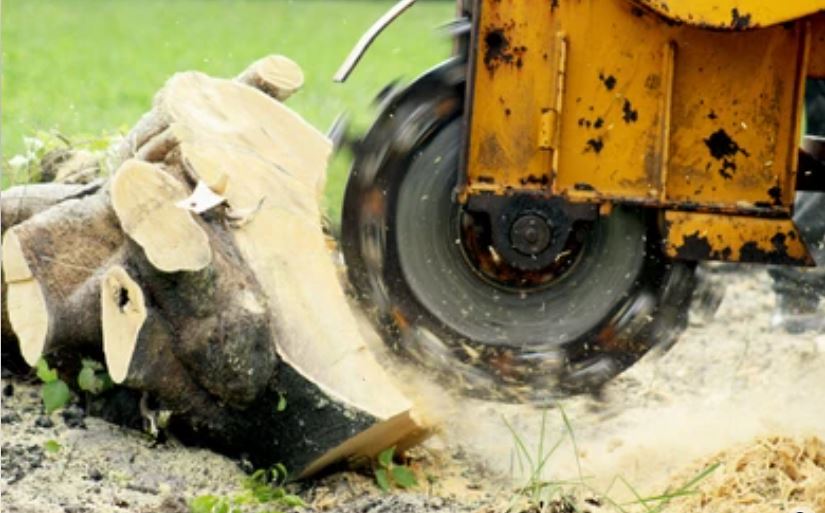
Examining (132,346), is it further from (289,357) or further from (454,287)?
(454,287)

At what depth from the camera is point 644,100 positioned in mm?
5340

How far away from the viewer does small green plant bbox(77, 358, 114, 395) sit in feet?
17.5

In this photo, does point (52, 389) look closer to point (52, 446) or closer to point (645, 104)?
point (52, 446)

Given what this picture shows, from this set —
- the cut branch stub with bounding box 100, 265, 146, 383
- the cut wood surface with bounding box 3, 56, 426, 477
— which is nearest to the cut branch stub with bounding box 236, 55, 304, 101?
the cut wood surface with bounding box 3, 56, 426, 477

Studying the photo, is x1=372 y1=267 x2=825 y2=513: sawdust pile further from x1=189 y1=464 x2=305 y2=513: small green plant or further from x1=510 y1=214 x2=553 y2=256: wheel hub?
x1=189 y1=464 x2=305 y2=513: small green plant

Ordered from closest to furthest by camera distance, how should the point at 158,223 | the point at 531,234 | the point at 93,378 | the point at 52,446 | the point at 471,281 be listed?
the point at 158,223 → the point at 52,446 → the point at 93,378 → the point at 531,234 → the point at 471,281

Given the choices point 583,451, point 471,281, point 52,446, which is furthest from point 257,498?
point 583,451

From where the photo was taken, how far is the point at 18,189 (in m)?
5.66

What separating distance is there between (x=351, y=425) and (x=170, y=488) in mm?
527

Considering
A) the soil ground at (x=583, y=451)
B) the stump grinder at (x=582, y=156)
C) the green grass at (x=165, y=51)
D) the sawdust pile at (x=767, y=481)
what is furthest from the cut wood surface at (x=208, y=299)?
the sawdust pile at (x=767, y=481)

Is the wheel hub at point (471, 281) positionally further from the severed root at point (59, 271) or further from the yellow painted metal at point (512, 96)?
the severed root at point (59, 271)

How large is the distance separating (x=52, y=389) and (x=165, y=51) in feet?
41.9

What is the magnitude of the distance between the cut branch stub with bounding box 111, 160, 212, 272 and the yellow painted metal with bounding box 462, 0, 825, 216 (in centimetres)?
104

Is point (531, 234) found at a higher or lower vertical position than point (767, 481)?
higher
